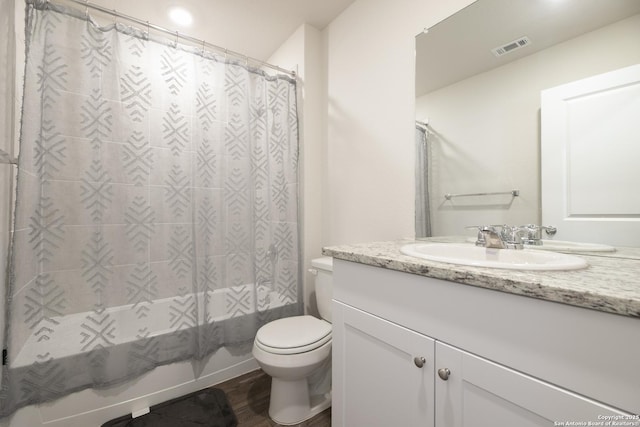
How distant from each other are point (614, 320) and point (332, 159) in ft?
5.29

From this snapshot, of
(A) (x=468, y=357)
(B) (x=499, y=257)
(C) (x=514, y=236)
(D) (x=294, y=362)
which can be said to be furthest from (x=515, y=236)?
(D) (x=294, y=362)

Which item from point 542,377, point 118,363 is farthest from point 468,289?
point 118,363

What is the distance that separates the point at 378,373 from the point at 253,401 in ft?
3.20

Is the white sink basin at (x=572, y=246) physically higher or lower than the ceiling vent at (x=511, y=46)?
lower

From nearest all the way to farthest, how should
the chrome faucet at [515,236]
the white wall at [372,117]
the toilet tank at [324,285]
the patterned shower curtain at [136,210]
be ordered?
1. the chrome faucet at [515,236]
2. the patterned shower curtain at [136,210]
3. the white wall at [372,117]
4. the toilet tank at [324,285]

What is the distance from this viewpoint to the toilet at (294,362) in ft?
4.01

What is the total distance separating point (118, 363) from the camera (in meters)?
1.28

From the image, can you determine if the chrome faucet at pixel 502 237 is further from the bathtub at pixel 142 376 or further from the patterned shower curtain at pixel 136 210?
the bathtub at pixel 142 376

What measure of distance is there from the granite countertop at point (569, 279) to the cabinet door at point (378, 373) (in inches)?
8.3

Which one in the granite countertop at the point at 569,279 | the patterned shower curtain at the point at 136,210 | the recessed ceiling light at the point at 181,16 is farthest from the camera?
the recessed ceiling light at the point at 181,16

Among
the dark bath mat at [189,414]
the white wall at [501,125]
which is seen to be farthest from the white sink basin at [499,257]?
the dark bath mat at [189,414]

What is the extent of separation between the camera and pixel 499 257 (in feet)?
3.20

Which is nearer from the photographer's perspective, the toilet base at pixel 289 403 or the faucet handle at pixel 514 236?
the faucet handle at pixel 514 236

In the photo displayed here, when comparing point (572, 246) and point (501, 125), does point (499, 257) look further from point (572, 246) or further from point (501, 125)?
point (501, 125)
